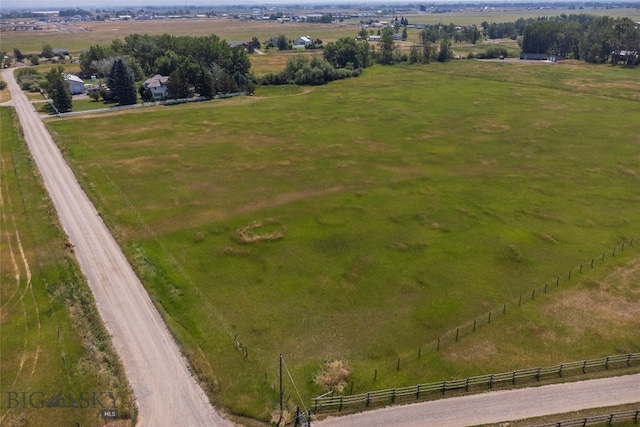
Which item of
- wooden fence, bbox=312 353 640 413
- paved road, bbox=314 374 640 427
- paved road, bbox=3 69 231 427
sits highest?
paved road, bbox=3 69 231 427

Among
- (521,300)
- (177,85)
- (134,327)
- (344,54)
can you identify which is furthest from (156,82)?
(521,300)

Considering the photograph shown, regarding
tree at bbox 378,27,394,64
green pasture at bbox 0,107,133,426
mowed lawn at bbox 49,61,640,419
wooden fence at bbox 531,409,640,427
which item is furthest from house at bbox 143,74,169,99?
wooden fence at bbox 531,409,640,427

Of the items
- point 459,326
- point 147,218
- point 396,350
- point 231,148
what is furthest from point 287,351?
point 231,148

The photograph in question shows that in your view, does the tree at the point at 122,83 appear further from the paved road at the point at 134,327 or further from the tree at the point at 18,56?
the tree at the point at 18,56

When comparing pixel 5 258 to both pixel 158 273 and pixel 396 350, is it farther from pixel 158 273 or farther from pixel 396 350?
pixel 396 350

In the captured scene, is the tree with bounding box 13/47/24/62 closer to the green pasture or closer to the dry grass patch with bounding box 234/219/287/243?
the green pasture

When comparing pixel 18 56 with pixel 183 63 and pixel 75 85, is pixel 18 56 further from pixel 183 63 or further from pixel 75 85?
pixel 183 63
